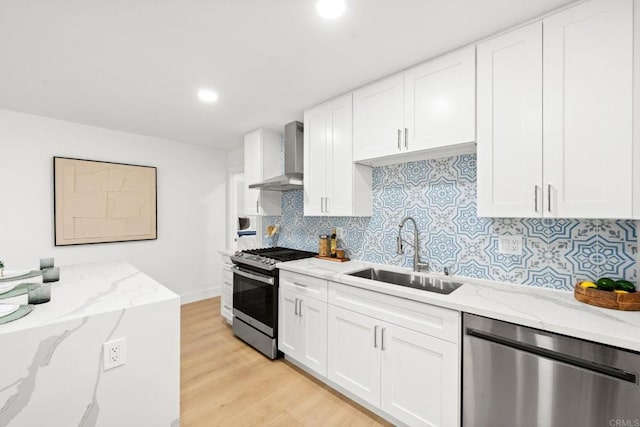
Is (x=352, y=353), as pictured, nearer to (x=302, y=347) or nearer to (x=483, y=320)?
(x=302, y=347)

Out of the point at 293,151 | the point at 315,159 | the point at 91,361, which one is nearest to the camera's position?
the point at 91,361

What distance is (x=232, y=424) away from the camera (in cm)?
188

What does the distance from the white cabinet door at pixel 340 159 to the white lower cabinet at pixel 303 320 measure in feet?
2.34

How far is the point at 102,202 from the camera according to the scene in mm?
3525

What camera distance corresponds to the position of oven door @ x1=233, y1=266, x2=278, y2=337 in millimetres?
2652

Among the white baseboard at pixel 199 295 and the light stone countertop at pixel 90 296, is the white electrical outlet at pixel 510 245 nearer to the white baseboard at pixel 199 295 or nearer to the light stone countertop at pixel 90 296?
the light stone countertop at pixel 90 296

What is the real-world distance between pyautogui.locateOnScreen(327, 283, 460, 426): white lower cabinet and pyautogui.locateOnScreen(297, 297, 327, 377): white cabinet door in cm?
8

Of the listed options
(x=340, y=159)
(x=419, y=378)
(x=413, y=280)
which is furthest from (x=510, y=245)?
(x=340, y=159)

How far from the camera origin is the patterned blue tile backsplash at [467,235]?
5.19 feet

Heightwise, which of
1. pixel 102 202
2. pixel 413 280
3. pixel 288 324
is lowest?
pixel 288 324

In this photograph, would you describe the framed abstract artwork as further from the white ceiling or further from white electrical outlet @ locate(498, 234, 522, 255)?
white electrical outlet @ locate(498, 234, 522, 255)

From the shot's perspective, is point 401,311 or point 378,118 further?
point 378,118

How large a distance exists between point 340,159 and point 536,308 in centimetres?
175

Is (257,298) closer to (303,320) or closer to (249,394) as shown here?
(303,320)
